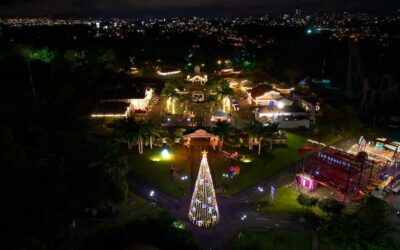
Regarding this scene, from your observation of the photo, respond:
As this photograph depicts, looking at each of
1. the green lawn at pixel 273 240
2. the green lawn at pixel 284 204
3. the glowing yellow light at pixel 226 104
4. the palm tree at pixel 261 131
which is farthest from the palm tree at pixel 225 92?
the green lawn at pixel 273 240

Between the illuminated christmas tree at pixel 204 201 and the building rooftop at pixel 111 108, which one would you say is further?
the building rooftop at pixel 111 108

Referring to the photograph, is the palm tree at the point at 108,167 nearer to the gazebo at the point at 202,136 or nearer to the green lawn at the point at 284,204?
the green lawn at the point at 284,204

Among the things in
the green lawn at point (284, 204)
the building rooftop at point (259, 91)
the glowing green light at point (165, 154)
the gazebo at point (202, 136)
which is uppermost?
the building rooftop at point (259, 91)

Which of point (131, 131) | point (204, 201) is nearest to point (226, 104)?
point (131, 131)

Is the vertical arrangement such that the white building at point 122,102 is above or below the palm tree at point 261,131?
below

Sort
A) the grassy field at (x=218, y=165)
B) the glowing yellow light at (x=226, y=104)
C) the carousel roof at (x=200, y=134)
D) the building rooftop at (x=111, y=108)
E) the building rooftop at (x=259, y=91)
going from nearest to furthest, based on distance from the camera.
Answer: the grassy field at (x=218, y=165)
the carousel roof at (x=200, y=134)
the building rooftop at (x=111, y=108)
the glowing yellow light at (x=226, y=104)
the building rooftop at (x=259, y=91)

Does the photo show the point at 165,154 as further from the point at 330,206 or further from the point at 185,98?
the point at 185,98

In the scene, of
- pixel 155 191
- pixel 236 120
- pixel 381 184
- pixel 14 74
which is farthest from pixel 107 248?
pixel 14 74
